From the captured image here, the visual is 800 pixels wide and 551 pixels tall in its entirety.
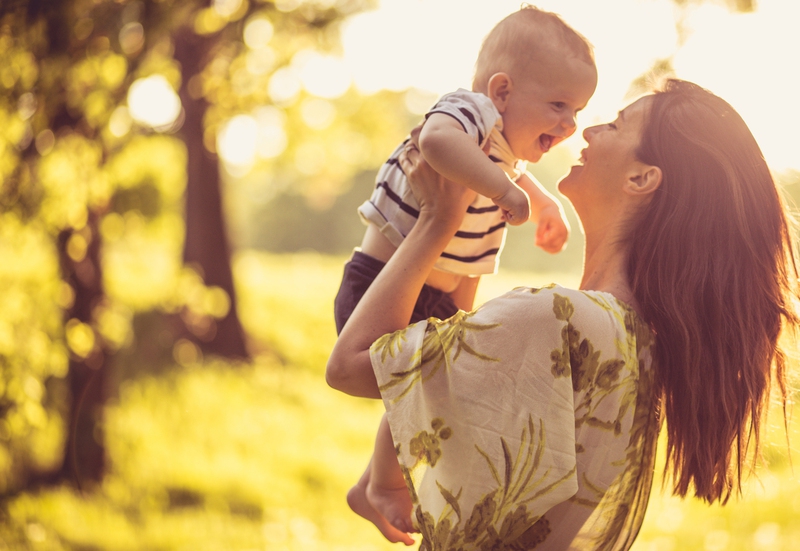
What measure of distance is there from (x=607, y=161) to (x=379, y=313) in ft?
2.28

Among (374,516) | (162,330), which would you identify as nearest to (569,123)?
(374,516)

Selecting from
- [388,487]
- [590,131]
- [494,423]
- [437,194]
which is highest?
[590,131]

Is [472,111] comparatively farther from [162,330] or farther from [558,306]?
[162,330]

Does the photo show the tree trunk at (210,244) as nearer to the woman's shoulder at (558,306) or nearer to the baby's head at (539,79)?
the baby's head at (539,79)

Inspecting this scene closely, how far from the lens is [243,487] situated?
5723mm

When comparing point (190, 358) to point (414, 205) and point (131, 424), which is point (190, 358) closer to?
point (131, 424)

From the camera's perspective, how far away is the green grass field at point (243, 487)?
481 cm

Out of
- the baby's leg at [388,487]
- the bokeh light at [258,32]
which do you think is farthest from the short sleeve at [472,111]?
the bokeh light at [258,32]

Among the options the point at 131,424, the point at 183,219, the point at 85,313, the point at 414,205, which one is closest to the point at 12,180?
the point at 85,313

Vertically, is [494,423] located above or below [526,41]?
below

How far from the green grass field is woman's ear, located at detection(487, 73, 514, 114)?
2.02 m

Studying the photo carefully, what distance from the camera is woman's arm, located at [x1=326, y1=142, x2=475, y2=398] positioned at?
1567 mm

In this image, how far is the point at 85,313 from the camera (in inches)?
197

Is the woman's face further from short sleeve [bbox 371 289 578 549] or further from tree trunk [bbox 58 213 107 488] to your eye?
tree trunk [bbox 58 213 107 488]
